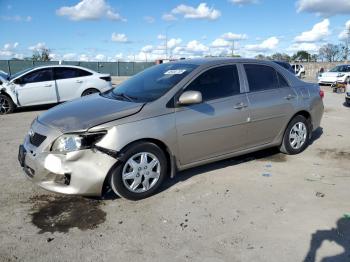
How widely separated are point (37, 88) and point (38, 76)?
40cm

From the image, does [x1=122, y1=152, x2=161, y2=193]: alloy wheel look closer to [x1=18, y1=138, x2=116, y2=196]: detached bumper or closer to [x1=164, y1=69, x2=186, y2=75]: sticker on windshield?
[x1=18, y1=138, x2=116, y2=196]: detached bumper

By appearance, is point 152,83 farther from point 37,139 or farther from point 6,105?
point 6,105

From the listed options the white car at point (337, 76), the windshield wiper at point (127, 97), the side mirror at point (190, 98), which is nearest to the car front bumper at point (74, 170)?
the windshield wiper at point (127, 97)

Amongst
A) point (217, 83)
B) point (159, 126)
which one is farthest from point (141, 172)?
point (217, 83)

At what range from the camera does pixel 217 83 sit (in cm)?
509

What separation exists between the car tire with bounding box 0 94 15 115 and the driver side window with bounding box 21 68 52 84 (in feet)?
2.42

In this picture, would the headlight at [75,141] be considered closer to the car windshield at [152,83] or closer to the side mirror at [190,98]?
the car windshield at [152,83]

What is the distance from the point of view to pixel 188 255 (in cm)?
323

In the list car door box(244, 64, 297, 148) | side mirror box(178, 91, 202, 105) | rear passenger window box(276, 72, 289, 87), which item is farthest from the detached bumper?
rear passenger window box(276, 72, 289, 87)

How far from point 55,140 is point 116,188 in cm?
88

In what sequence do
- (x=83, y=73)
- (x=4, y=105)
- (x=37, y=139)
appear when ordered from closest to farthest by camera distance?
(x=37, y=139) < (x=4, y=105) < (x=83, y=73)

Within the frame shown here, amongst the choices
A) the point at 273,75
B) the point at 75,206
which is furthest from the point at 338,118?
the point at 75,206

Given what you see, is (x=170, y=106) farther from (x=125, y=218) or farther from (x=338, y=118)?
(x=338, y=118)

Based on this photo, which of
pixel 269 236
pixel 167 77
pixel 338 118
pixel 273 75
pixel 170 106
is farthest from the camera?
pixel 338 118
